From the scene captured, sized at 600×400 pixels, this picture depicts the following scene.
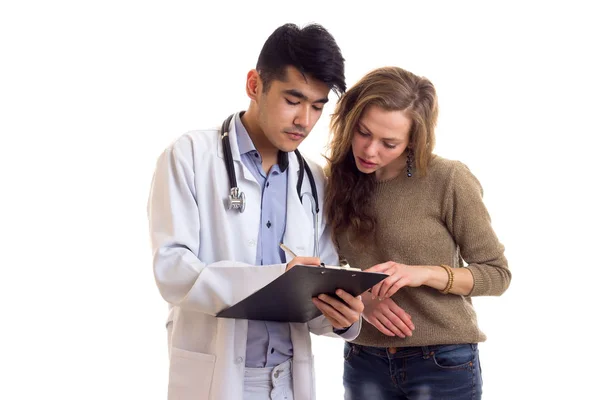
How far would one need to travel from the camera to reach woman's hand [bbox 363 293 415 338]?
2119 mm

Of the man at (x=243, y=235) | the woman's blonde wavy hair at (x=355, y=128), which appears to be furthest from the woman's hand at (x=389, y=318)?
the woman's blonde wavy hair at (x=355, y=128)

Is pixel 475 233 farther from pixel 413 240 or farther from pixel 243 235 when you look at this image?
pixel 243 235

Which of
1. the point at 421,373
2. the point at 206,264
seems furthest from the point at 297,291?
the point at 421,373

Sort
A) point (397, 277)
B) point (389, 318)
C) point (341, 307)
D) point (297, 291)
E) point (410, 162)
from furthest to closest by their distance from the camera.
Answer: point (410, 162), point (389, 318), point (397, 277), point (341, 307), point (297, 291)

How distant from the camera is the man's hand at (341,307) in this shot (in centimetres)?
185

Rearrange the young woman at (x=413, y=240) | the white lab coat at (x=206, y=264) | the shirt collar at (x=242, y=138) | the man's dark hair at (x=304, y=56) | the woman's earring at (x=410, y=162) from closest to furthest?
the white lab coat at (x=206, y=264), the man's dark hair at (x=304, y=56), the shirt collar at (x=242, y=138), the young woman at (x=413, y=240), the woman's earring at (x=410, y=162)

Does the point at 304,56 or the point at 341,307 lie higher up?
the point at 304,56

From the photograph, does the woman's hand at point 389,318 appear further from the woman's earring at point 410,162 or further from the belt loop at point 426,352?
the woman's earring at point 410,162

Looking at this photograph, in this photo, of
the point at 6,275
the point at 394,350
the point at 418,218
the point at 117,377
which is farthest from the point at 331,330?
the point at 6,275

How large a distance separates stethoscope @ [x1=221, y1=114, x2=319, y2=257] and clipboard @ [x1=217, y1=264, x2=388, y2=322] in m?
0.28

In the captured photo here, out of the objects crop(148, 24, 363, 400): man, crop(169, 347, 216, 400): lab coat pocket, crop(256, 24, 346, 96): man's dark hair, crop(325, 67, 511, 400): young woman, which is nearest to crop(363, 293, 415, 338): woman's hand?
crop(325, 67, 511, 400): young woman

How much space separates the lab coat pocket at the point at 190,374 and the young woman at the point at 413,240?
0.52 metres

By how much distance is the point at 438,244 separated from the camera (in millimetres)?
2176

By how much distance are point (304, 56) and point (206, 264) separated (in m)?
0.61
